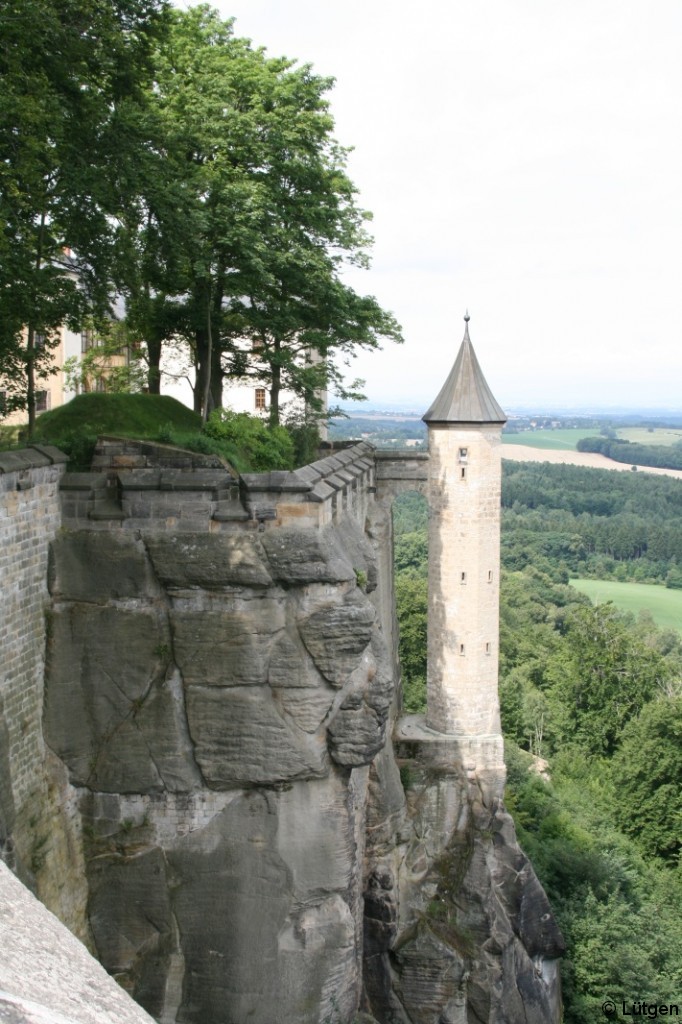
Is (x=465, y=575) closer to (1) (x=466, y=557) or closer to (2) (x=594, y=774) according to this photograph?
(1) (x=466, y=557)

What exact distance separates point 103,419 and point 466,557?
41.9 ft

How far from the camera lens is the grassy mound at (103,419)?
41.3 ft

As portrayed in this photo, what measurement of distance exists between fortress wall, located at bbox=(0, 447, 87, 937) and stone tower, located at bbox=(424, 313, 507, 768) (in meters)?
13.8

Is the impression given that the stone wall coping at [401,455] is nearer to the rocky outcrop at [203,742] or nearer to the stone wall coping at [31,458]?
the rocky outcrop at [203,742]

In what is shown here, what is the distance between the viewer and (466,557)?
23.7 metres

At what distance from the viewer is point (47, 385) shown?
2589 cm

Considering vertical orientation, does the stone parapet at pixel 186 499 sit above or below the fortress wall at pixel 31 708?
above

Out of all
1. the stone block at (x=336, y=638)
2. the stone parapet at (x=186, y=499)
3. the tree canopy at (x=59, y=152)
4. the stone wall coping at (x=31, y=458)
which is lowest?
the stone block at (x=336, y=638)

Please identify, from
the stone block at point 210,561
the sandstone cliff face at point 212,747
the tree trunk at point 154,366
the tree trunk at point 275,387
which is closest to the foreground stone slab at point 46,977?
the stone block at point 210,561

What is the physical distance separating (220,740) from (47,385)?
17214mm

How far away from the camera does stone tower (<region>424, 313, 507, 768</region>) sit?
2364 centimetres

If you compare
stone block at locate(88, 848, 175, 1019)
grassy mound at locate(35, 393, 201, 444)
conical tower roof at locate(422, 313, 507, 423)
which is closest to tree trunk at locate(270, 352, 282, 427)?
conical tower roof at locate(422, 313, 507, 423)

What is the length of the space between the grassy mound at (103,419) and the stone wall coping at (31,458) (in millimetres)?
830

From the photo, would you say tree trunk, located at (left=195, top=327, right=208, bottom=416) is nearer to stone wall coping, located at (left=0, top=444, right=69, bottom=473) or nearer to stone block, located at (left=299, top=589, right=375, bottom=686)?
stone wall coping, located at (left=0, top=444, right=69, bottom=473)
